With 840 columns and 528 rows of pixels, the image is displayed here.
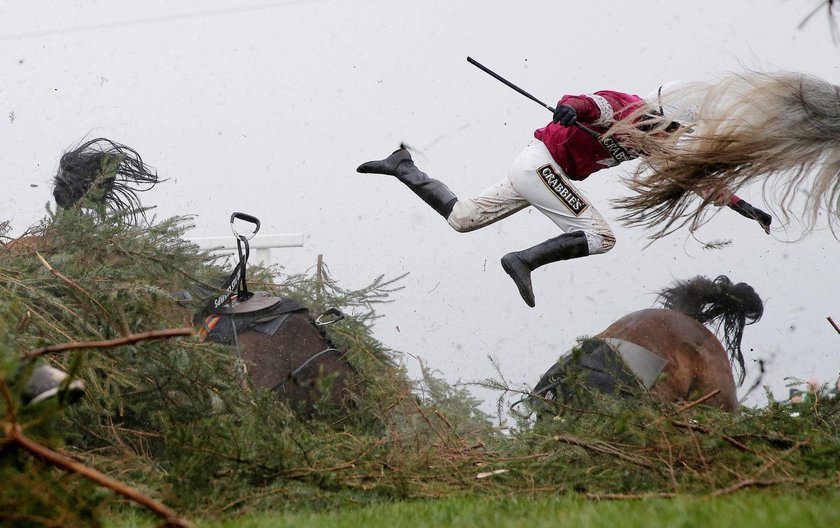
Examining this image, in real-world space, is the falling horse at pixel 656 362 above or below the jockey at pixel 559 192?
below

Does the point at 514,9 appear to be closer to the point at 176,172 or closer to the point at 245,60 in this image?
the point at 245,60

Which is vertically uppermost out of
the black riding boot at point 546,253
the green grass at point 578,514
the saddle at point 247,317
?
the black riding boot at point 546,253

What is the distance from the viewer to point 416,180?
6.30 m

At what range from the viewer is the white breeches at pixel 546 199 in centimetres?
585

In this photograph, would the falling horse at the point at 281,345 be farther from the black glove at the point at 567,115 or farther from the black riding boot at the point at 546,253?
the black glove at the point at 567,115

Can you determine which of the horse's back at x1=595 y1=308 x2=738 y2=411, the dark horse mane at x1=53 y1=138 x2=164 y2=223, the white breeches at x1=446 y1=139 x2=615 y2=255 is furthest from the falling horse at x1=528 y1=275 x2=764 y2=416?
the dark horse mane at x1=53 y1=138 x2=164 y2=223

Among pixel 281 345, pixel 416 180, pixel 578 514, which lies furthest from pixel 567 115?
pixel 578 514

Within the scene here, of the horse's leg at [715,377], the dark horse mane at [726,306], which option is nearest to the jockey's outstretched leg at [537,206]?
the dark horse mane at [726,306]

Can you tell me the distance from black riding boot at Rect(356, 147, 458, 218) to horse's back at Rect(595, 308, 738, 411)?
4.40 ft

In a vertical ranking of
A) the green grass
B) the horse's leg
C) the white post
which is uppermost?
the white post

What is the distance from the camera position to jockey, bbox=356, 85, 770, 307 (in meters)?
5.62

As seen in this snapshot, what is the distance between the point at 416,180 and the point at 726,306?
2.04 m

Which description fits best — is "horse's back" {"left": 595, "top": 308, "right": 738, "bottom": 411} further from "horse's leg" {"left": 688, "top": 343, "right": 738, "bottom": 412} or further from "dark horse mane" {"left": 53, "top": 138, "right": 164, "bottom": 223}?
"dark horse mane" {"left": 53, "top": 138, "right": 164, "bottom": 223}

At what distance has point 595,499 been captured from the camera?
11.5 ft
